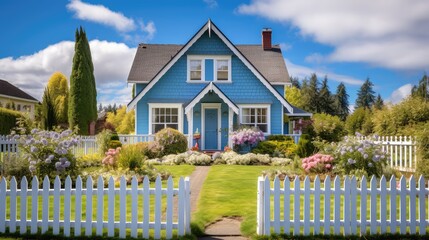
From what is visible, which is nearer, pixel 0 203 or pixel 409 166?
pixel 0 203

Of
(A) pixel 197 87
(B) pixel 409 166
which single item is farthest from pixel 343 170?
(A) pixel 197 87

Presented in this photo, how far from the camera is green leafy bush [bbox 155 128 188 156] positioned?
19.2m

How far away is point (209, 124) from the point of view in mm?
23031

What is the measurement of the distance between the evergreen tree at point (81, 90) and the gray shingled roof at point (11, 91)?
2184cm

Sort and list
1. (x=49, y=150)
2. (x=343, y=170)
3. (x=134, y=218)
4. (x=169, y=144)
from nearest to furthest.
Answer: (x=134, y=218) → (x=49, y=150) → (x=343, y=170) → (x=169, y=144)

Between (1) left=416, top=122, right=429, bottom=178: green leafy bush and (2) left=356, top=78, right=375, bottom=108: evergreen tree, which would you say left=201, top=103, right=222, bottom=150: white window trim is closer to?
(1) left=416, top=122, right=429, bottom=178: green leafy bush

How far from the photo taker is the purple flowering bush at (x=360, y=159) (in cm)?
1084

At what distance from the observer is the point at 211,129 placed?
23031 mm

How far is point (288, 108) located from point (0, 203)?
59.5ft

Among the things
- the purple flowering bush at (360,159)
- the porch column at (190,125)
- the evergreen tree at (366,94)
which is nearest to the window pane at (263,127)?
the porch column at (190,125)

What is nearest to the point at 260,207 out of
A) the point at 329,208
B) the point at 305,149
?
the point at 329,208

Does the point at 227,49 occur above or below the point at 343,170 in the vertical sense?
above

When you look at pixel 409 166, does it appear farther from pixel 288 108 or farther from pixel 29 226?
pixel 29 226

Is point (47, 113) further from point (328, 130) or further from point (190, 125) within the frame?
point (328, 130)
